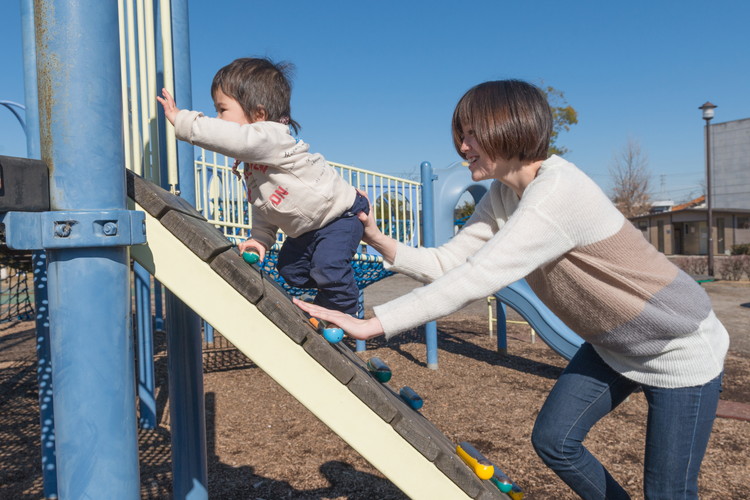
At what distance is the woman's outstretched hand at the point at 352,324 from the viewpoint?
5.37 ft

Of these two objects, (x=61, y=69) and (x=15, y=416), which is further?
A: (x=15, y=416)

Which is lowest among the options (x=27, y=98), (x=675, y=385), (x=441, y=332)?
(x=441, y=332)

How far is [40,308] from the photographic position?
3326mm

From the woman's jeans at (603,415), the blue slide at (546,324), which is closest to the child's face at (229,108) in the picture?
the woman's jeans at (603,415)

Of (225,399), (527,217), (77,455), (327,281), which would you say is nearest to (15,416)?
(225,399)

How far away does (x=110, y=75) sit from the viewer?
137 centimetres

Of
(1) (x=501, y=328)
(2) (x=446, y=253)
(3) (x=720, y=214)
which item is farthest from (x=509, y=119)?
(3) (x=720, y=214)

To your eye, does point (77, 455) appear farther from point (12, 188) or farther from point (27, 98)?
point (27, 98)

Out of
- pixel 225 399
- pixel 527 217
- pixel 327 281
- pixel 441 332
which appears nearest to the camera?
pixel 527 217

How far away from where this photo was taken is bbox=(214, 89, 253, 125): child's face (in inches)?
91.4

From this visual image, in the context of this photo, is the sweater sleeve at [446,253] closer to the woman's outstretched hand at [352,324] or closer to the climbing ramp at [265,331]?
the woman's outstretched hand at [352,324]

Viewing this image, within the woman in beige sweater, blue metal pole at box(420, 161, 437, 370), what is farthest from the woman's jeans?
blue metal pole at box(420, 161, 437, 370)

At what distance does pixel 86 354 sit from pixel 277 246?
4933 mm

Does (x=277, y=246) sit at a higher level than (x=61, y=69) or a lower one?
lower
